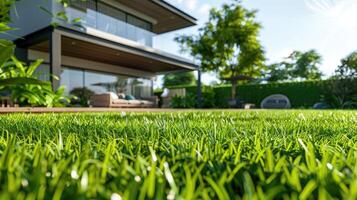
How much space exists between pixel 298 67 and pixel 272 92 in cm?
2179

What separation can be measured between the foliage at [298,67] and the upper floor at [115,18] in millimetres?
23004

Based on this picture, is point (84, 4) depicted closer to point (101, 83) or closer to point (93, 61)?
point (93, 61)

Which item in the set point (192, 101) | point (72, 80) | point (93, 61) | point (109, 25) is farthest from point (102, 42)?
point (192, 101)

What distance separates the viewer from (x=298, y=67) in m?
35.9

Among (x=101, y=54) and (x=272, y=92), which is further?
(x=272, y=92)

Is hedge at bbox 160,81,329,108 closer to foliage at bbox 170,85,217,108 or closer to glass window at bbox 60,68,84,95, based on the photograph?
foliage at bbox 170,85,217,108

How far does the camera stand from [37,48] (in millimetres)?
10758

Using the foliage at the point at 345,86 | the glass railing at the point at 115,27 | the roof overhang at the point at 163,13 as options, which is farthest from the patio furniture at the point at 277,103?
the glass railing at the point at 115,27

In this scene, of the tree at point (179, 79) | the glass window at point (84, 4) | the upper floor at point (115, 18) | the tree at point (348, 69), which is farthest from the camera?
the tree at point (179, 79)

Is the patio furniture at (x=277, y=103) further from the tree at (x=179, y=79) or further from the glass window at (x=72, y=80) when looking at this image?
the tree at (x=179, y=79)

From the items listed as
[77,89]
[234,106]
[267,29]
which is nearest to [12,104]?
[77,89]

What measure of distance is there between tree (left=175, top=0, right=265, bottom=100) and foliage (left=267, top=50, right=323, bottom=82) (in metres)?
17.7

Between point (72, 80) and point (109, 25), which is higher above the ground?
point (109, 25)

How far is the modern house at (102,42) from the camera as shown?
931cm
